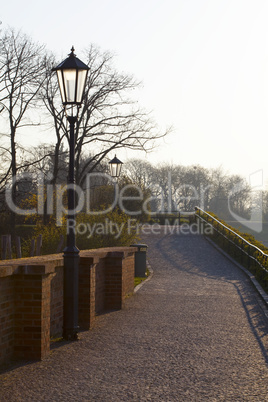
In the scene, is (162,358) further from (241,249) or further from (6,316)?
(241,249)

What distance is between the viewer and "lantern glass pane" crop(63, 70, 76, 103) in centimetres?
819

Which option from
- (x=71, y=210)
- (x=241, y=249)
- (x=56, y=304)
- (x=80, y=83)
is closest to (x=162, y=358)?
(x=56, y=304)

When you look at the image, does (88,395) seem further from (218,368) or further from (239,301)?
(239,301)

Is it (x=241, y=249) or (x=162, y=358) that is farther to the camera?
(x=241, y=249)

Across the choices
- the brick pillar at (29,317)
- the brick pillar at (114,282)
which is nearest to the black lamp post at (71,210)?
the brick pillar at (29,317)

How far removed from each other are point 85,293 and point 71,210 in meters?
1.34

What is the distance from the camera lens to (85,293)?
336 inches

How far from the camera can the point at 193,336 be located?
812 centimetres

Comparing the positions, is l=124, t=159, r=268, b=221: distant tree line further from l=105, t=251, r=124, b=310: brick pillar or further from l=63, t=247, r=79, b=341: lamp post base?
l=63, t=247, r=79, b=341: lamp post base

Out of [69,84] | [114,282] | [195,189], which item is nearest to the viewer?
[69,84]

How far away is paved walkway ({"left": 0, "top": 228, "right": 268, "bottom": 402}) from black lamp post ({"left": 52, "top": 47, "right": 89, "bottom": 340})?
0.37 meters

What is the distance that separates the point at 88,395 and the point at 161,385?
0.80 m

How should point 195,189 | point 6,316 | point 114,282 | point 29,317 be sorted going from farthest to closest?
point 195,189
point 114,282
point 29,317
point 6,316

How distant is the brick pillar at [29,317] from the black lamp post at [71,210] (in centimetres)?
122
